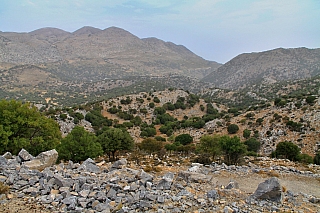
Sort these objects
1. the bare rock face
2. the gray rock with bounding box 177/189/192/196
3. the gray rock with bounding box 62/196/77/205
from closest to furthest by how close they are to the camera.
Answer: the gray rock with bounding box 62/196/77/205
the gray rock with bounding box 177/189/192/196
the bare rock face

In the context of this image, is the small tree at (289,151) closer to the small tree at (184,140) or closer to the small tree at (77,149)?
the small tree at (184,140)

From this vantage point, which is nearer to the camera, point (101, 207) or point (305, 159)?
point (101, 207)

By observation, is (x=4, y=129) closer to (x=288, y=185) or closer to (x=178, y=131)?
(x=288, y=185)

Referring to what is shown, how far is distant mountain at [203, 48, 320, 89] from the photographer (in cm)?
14975

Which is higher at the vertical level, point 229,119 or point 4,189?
point 4,189

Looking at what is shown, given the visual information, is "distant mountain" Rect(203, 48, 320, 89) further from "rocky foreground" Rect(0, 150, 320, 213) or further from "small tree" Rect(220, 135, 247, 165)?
"rocky foreground" Rect(0, 150, 320, 213)

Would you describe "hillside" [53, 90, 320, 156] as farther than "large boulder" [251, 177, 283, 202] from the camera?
Yes

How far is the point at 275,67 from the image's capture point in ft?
536

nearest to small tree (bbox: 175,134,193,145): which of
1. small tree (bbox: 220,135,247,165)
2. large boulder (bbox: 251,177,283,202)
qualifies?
small tree (bbox: 220,135,247,165)

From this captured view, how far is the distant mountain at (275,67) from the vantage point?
149750 millimetres

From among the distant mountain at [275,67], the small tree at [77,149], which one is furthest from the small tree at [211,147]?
the distant mountain at [275,67]

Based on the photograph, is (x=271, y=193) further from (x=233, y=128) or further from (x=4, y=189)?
(x=233, y=128)

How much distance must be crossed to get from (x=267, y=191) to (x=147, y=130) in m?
42.8

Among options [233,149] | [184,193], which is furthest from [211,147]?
[184,193]
